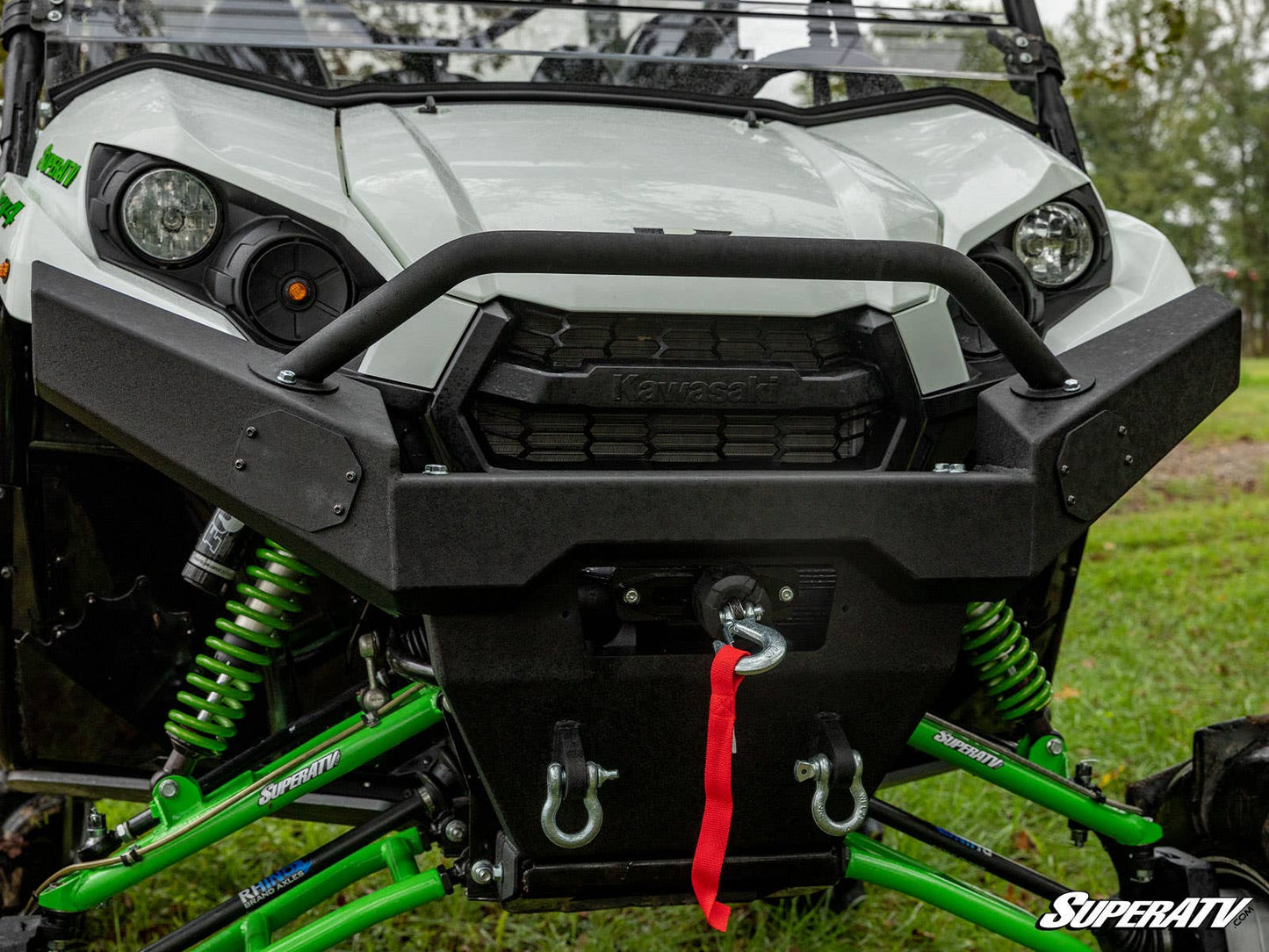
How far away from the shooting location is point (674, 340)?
6.35 feet

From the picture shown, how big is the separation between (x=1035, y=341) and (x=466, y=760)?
3.65ft

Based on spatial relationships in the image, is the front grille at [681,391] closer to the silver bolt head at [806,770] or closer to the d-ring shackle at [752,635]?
the d-ring shackle at [752,635]

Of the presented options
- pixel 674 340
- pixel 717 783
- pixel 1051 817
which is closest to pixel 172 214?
pixel 674 340

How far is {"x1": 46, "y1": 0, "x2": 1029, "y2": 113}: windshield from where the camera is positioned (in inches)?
104

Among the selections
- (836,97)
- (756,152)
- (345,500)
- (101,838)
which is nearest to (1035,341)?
(756,152)

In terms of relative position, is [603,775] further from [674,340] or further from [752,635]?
[674,340]

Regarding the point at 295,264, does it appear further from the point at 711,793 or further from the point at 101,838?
the point at 101,838

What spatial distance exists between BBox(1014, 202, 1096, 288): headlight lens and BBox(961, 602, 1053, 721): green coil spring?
2.00 feet

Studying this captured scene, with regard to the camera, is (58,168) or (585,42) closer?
(58,168)

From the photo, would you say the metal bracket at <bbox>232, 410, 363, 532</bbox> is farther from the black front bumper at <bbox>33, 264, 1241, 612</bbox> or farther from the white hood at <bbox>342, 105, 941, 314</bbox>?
the white hood at <bbox>342, 105, 941, 314</bbox>

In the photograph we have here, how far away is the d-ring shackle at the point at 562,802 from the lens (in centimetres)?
179

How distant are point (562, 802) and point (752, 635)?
0.39 meters
